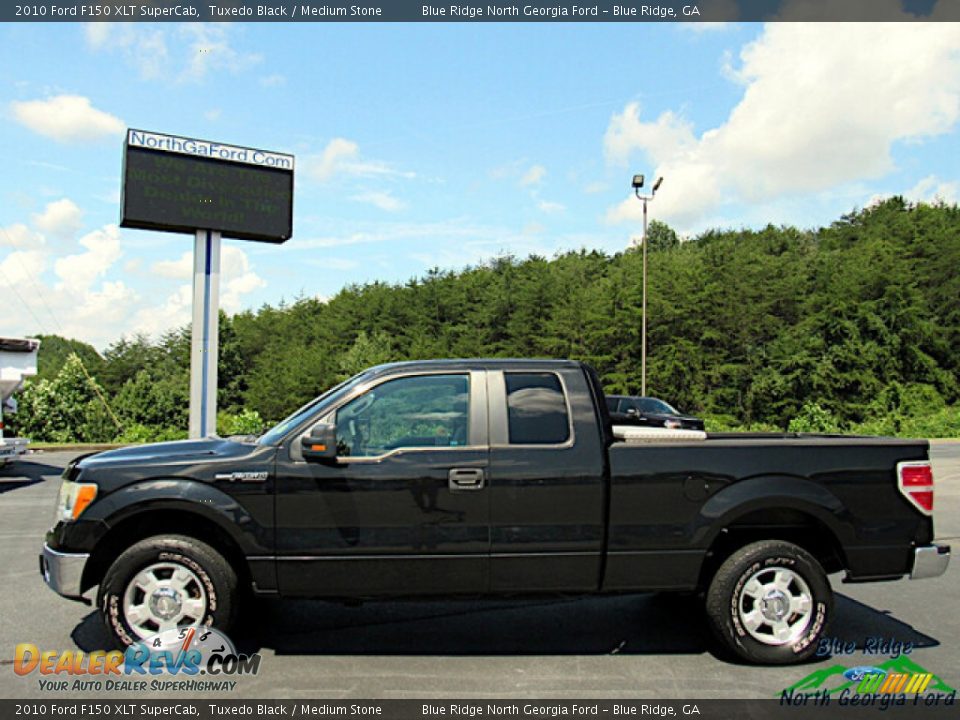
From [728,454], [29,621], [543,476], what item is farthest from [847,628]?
[29,621]

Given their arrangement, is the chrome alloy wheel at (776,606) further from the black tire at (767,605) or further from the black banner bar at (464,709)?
the black banner bar at (464,709)

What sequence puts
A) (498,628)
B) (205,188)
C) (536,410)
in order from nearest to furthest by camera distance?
(536,410) < (498,628) < (205,188)

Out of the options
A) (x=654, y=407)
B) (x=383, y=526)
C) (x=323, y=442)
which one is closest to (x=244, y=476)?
(x=323, y=442)

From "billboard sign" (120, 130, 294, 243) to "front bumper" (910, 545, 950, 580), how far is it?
54.8 ft

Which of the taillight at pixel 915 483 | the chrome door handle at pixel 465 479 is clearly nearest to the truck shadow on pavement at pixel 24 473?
the chrome door handle at pixel 465 479

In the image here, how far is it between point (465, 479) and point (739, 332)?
54.9m

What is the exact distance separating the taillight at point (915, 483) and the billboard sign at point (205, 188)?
1652cm

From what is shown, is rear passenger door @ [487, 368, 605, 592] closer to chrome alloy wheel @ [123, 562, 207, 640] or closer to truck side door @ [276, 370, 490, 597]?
truck side door @ [276, 370, 490, 597]

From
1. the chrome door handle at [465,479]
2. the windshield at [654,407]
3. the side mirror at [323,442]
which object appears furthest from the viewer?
the windshield at [654,407]

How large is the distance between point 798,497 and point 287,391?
7040cm

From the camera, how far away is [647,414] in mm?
19531

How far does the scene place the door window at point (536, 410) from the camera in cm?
487

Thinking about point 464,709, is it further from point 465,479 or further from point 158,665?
point 158,665

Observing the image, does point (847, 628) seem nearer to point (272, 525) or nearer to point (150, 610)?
point (272, 525)
